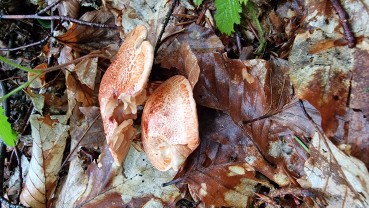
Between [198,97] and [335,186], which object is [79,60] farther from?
[335,186]

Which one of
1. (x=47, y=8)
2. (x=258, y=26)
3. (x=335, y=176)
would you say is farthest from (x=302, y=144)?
(x=47, y=8)

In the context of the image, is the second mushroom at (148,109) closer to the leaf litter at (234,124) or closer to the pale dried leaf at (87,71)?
the leaf litter at (234,124)

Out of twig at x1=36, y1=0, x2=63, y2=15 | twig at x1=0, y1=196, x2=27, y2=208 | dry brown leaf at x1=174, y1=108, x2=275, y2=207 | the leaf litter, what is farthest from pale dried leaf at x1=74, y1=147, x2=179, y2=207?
twig at x1=36, y1=0, x2=63, y2=15

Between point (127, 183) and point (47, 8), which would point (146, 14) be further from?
point (127, 183)

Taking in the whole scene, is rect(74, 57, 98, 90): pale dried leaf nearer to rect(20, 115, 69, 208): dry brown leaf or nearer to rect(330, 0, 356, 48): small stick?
rect(20, 115, 69, 208): dry brown leaf

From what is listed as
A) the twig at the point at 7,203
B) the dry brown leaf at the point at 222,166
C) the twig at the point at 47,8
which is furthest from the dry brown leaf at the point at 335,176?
the twig at the point at 47,8

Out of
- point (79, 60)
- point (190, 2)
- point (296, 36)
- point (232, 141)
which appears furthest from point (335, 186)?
point (79, 60)
